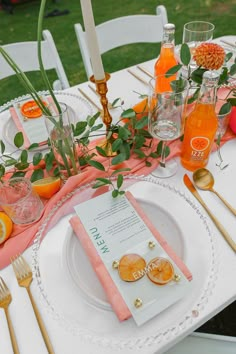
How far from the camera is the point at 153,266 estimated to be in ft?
1.70

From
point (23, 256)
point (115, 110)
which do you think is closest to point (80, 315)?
point (23, 256)

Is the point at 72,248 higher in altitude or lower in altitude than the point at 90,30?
lower

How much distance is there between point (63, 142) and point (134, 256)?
0.28 metres

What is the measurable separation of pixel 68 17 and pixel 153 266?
10.7ft

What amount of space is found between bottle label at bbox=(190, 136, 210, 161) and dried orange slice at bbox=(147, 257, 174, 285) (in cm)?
29

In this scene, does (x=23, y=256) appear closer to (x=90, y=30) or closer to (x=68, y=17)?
(x=90, y=30)

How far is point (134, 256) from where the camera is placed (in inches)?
21.2

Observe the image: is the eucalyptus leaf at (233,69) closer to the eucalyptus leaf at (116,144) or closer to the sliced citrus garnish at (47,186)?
the eucalyptus leaf at (116,144)

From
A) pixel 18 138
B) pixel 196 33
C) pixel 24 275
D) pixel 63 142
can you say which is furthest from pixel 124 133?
pixel 196 33

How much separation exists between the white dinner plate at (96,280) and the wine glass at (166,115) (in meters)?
0.08

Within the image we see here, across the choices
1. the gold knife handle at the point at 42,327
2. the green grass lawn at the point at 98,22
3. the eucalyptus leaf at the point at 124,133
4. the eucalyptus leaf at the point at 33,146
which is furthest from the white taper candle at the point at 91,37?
the green grass lawn at the point at 98,22

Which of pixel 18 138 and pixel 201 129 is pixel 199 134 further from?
pixel 18 138

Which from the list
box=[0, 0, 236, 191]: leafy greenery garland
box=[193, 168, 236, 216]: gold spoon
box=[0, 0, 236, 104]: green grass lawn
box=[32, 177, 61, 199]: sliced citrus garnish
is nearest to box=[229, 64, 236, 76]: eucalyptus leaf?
box=[0, 0, 236, 191]: leafy greenery garland

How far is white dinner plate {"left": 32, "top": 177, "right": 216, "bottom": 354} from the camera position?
0.46m
